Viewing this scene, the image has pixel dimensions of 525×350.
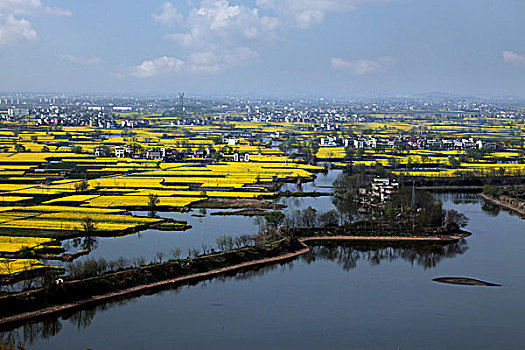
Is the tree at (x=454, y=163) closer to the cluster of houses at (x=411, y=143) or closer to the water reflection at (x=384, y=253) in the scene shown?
the cluster of houses at (x=411, y=143)

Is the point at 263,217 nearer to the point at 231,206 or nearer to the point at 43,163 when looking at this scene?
the point at 231,206

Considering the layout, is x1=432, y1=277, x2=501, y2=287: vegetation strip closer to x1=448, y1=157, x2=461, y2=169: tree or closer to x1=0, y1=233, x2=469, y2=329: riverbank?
x1=0, y1=233, x2=469, y2=329: riverbank

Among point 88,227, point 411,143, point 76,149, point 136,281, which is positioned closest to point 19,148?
point 76,149

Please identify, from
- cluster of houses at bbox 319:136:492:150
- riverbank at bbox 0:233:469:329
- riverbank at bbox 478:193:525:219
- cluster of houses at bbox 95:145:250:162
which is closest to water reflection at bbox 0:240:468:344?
riverbank at bbox 0:233:469:329

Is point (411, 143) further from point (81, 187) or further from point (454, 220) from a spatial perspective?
point (81, 187)

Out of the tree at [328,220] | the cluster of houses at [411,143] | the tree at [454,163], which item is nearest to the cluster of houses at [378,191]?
the tree at [328,220]

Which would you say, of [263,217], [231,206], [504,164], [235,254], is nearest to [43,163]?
[231,206]
